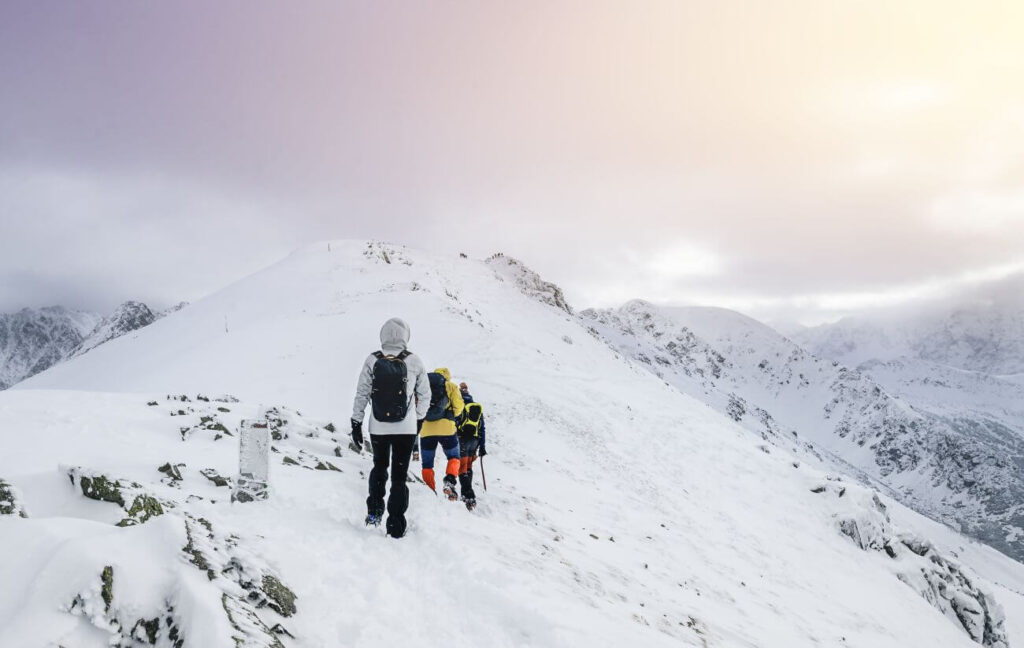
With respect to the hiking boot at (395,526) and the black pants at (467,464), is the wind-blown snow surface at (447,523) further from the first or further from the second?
the black pants at (467,464)

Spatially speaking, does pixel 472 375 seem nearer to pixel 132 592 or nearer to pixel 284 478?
pixel 284 478

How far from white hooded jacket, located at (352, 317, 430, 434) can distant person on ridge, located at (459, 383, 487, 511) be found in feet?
11.1

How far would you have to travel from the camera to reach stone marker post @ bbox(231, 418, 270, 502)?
23.9 feet

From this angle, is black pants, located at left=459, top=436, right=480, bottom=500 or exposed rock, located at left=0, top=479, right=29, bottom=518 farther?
black pants, located at left=459, top=436, right=480, bottom=500

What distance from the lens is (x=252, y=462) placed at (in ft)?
24.0

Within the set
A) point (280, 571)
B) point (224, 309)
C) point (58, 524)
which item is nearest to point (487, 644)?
point (280, 571)

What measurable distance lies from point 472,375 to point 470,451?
547 inches

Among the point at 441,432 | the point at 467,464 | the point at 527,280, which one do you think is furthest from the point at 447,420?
the point at 527,280

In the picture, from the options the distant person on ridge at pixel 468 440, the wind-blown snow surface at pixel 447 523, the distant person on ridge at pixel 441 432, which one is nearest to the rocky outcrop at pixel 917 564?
the wind-blown snow surface at pixel 447 523

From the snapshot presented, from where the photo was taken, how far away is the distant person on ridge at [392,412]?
723cm

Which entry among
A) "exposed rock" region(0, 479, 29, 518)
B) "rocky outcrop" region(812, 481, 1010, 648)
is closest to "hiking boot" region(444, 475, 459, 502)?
→ "exposed rock" region(0, 479, 29, 518)

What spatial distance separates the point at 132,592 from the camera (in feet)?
12.1

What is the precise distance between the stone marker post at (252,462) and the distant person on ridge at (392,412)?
1.30m

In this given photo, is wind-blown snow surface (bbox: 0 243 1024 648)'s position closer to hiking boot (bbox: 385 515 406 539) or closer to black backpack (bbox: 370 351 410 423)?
hiking boot (bbox: 385 515 406 539)
